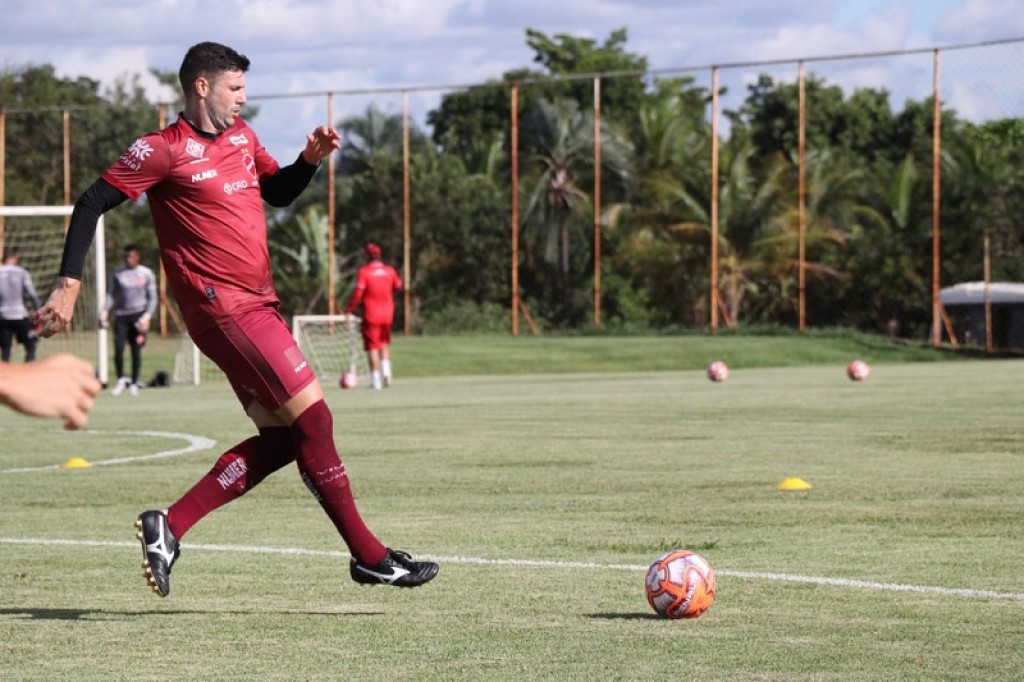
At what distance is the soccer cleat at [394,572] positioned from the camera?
738 cm

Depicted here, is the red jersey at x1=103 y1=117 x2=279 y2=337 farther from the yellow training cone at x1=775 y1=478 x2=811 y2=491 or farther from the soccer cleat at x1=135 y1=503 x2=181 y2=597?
the yellow training cone at x1=775 y1=478 x2=811 y2=491

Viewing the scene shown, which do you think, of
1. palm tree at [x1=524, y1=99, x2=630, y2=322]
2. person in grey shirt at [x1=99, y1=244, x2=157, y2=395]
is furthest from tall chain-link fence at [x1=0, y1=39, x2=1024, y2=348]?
person in grey shirt at [x1=99, y1=244, x2=157, y2=395]

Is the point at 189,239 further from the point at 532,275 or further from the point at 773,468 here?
the point at 532,275

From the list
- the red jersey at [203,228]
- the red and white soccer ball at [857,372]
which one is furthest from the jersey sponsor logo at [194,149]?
the red and white soccer ball at [857,372]

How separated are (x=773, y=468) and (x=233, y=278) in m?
6.62

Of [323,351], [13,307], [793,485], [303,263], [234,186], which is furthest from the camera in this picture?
[303,263]

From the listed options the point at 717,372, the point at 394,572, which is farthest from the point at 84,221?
the point at 717,372

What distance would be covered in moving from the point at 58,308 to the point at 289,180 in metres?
1.46

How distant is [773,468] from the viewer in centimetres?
1341

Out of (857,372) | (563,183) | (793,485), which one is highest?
(563,183)

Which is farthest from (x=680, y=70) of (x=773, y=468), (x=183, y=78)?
(x=183, y=78)

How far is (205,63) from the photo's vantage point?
765 cm

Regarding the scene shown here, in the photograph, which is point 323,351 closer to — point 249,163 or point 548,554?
point 548,554

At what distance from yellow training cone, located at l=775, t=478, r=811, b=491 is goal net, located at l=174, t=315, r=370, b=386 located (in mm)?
23828
